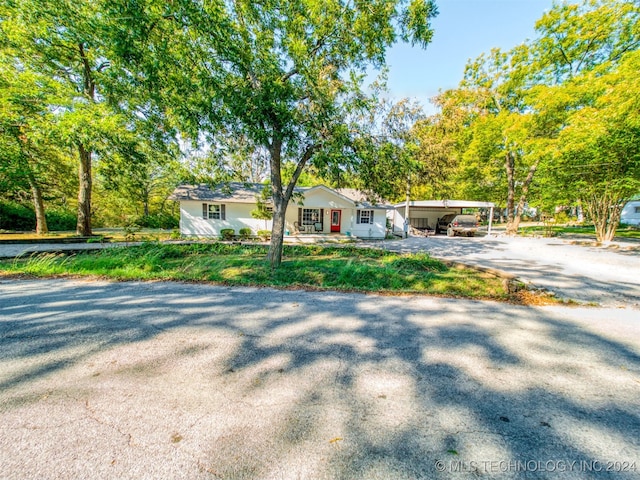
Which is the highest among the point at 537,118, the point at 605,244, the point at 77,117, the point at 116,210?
the point at 537,118

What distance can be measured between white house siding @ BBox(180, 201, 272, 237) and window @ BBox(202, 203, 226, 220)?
200 millimetres

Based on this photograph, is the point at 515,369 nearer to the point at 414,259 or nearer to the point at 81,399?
the point at 81,399

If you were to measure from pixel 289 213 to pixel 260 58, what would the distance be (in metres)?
12.7

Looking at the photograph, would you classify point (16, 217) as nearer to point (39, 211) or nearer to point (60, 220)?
point (60, 220)

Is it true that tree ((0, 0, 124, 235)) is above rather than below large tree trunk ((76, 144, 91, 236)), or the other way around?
above

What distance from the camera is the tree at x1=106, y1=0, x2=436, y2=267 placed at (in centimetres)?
624

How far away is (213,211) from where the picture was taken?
699 inches

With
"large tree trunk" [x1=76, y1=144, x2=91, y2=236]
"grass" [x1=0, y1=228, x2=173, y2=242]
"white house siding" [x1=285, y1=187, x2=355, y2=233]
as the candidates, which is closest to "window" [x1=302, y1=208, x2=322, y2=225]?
"white house siding" [x1=285, y1=187, x2=355, y2=233]

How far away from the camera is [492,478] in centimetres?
161

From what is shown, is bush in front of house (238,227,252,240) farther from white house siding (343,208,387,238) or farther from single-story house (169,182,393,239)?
white house siding (343,208,387,238)

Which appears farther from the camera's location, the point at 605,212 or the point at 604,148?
the point at 605,212

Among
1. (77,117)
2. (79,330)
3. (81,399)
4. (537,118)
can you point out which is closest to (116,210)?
(77,117)

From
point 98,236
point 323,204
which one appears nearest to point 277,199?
point 323,204

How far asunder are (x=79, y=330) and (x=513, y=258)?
45.1 feet
